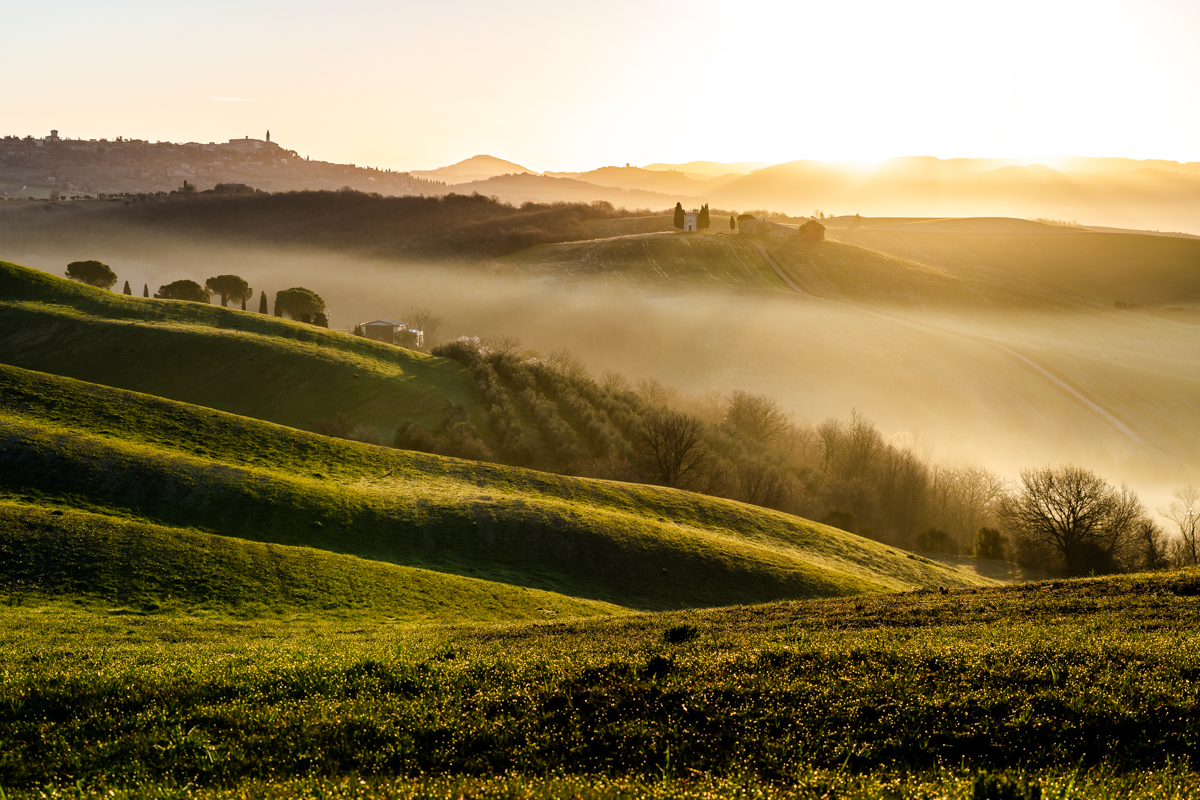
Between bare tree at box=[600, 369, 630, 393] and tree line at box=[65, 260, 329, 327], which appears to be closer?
bare tree at box=[600, 369, 630, 393]

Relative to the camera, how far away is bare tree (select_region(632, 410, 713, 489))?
274 ft

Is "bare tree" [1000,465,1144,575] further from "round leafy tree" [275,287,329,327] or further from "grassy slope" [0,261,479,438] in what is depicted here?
"round leafy tree" [275,287,329,327]

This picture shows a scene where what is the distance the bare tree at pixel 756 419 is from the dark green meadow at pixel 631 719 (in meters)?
93.0

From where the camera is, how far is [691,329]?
152000mm

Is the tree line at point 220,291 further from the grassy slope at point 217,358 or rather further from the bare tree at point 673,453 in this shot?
the bare tree at point 673,453

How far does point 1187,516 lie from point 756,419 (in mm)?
62301

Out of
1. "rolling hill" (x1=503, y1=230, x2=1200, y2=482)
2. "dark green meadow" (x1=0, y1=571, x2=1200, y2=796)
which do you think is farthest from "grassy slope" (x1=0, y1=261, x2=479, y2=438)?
"dark green meadow" (x1=0, y1=571, x2=1200, y2=796)

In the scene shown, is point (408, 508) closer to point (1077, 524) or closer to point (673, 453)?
point (673, 453)

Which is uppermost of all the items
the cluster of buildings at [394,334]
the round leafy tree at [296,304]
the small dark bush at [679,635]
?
the round leafy tree at [296,304]

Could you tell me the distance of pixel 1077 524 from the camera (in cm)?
7319

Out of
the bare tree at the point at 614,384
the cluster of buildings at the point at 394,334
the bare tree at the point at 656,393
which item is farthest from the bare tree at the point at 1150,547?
the cluster of buildings at the point at 394,334

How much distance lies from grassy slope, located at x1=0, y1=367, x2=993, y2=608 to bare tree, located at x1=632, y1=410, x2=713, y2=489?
23.4m

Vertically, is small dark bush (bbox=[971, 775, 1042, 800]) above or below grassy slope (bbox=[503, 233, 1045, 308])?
below

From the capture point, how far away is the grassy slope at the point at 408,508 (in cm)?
4134
